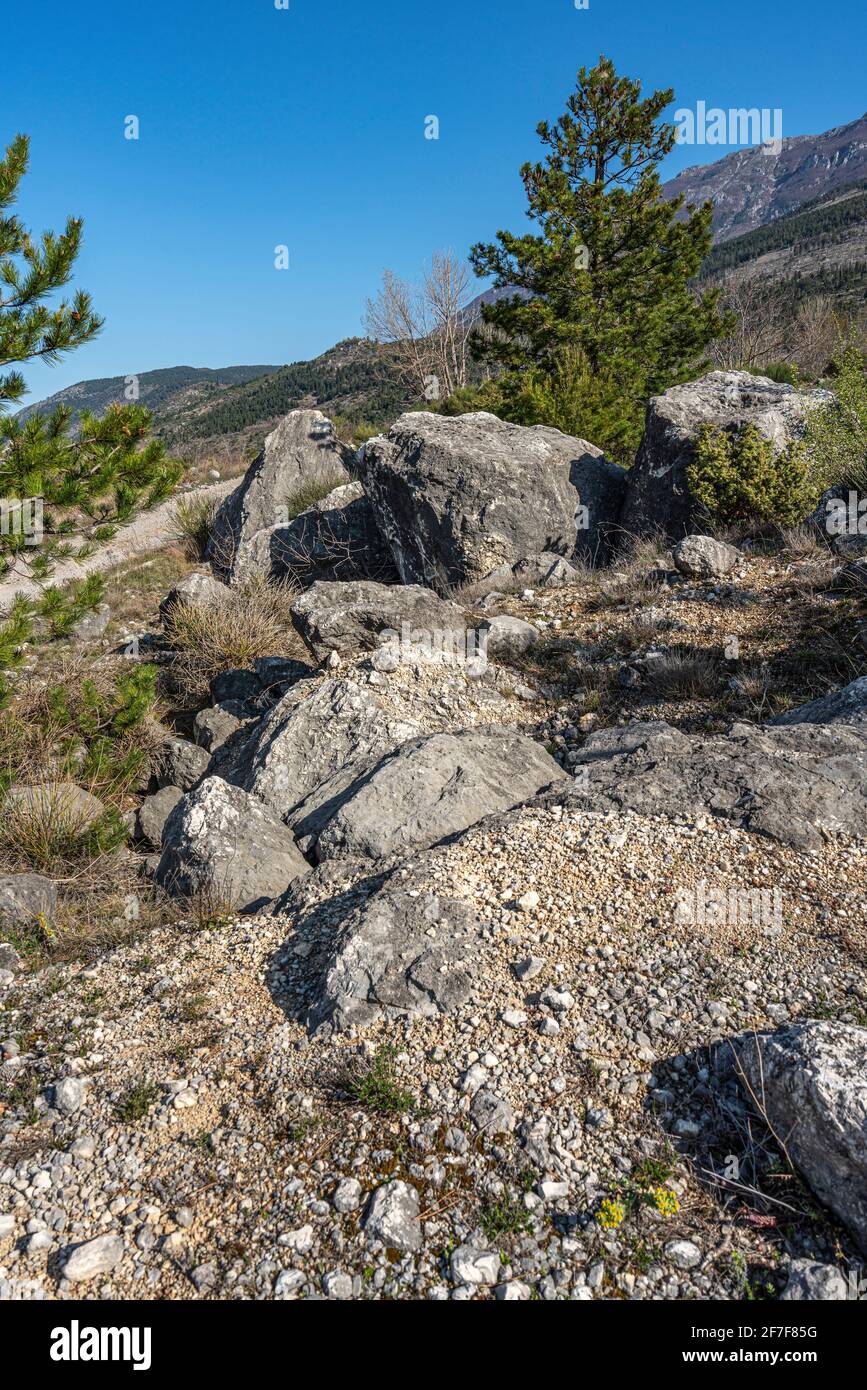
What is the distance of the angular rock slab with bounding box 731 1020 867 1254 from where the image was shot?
6.20 ft

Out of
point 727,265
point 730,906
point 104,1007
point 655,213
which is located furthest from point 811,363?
point 727,265

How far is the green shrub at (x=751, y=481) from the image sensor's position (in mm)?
7406

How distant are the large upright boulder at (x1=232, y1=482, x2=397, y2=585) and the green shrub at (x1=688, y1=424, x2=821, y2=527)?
14.2 feet

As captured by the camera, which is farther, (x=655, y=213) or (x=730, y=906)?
(x=655, y=213)

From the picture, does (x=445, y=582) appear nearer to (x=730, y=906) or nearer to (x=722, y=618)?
(x=722, y=618)

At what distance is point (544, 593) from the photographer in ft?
24.6

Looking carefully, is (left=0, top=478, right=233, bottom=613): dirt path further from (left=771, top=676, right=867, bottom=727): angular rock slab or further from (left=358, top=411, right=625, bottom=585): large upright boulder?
(left=771, top=676, right=867, bottom=727): angular rock slab

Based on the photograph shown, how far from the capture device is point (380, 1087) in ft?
7.96

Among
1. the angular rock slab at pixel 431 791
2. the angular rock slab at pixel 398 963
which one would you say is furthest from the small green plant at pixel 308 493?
the angular rock slab at pixel 398 963

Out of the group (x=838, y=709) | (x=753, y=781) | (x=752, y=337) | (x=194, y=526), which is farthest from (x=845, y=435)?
(x=752, y=337)

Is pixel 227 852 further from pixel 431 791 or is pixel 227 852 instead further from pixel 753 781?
pixel 753 781

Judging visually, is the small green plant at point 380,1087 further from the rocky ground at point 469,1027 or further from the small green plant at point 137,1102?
the small green plant at point 137,1102

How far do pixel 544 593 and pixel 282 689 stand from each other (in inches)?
111

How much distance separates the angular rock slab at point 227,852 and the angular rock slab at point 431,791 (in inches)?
9.5
